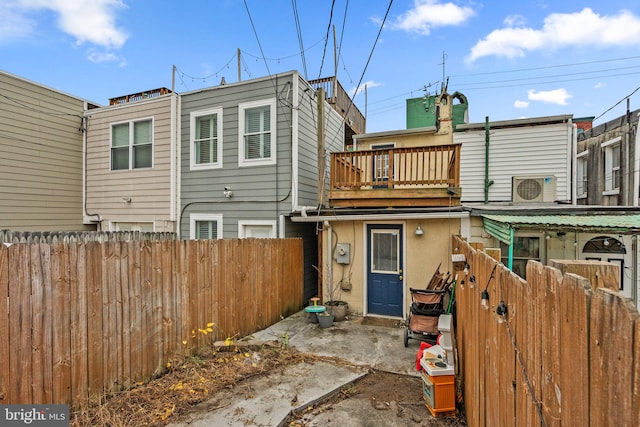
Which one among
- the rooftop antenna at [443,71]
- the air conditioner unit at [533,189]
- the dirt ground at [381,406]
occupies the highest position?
the rooftop antenna at [443,71]

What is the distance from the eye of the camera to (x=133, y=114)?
944 cm

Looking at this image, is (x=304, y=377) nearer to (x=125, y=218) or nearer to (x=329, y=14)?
(x=329, y=14)

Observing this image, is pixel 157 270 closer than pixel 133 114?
Yes

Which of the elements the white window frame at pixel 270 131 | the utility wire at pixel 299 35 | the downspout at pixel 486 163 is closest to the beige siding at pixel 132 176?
the white window frame at pixel 270 131

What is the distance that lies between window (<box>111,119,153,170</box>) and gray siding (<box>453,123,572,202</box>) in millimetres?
9572

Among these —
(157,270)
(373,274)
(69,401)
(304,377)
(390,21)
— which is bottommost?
(304,377)

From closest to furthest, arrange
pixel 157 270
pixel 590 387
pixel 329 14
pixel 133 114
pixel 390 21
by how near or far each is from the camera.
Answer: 1. pixel 590 387
2. pixel 157 270
3. pixel 390 21
4. pixel 329 14
5. pixel 133 114

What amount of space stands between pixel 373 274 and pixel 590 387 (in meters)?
6.50

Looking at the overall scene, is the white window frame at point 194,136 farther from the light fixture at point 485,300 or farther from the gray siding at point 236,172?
the light fixture at point 485,300

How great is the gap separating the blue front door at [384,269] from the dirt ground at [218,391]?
2580 millimetres

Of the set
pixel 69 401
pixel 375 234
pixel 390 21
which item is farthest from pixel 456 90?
pixel 69 401

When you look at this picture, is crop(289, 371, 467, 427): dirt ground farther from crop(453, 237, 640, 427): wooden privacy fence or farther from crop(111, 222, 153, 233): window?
crop(111, 222, 153, 233): window

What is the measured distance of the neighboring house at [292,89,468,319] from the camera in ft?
22.1

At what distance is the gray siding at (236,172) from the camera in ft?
25.7
